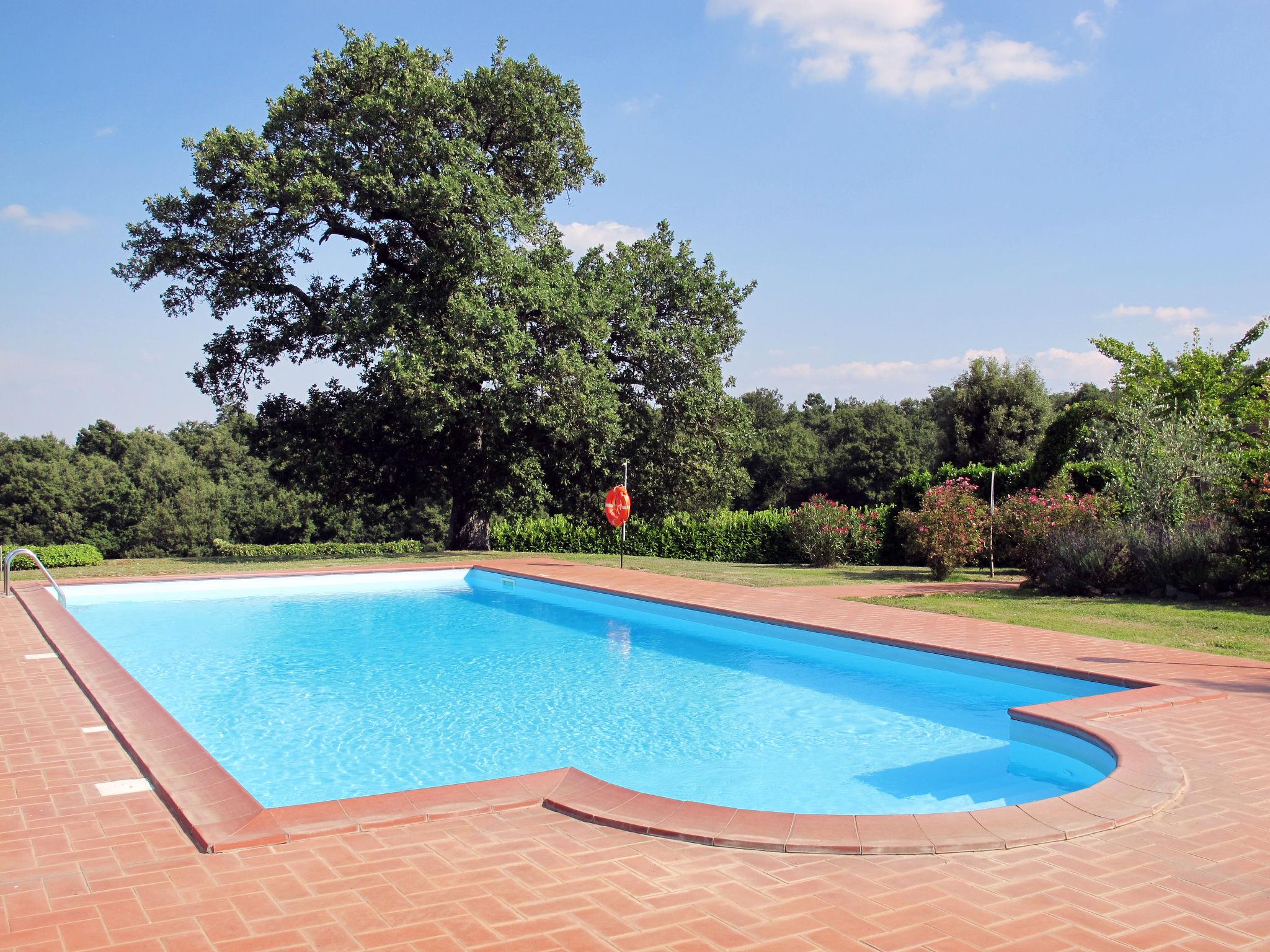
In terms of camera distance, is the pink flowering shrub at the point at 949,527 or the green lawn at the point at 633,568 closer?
the pink flowering shrub at the point at 949,527

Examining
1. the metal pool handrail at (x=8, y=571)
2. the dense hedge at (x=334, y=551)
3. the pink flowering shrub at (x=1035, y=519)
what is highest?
the pink flowering shrub at (x=1035, y=519)

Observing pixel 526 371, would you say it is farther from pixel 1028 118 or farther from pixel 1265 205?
pixel 1265 205

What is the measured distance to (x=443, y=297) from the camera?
1780 centimetres

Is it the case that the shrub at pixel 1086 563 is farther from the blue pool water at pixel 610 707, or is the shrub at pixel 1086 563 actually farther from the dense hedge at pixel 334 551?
the dense hedge at pixel 334 551

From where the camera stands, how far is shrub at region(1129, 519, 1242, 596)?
10.7 metres

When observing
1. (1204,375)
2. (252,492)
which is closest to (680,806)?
(1204,375)

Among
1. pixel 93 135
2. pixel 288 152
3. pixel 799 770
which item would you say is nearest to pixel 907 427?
pixel 288 152

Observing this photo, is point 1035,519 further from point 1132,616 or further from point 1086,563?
point 1132,616

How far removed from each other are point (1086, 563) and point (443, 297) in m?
12.8

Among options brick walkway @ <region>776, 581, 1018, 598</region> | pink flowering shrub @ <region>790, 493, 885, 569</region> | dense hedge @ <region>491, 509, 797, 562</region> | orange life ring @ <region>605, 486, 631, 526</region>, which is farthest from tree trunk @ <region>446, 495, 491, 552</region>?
brick walkway @ <region>776, 581, 1018, 598</region>

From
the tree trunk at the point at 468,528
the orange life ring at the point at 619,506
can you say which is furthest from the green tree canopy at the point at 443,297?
the orange life ring at the point at 619,506

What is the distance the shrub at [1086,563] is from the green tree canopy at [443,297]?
8.59 metres

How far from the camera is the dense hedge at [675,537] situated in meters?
21.3

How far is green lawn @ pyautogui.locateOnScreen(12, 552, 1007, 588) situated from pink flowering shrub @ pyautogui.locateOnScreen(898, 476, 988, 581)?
436mm
